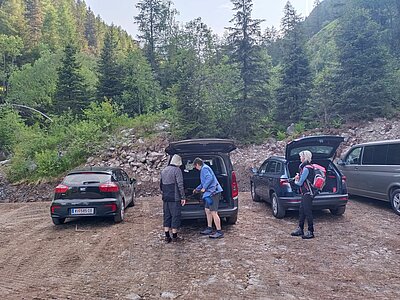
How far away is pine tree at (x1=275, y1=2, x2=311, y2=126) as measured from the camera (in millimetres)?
21109

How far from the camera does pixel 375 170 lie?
30.0 ft

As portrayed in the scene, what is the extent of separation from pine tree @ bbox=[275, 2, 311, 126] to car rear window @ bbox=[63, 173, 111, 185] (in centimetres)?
1539

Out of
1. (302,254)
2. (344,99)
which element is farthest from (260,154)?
(302,254)

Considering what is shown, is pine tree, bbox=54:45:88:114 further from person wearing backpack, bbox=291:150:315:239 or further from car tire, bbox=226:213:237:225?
person wearing backpack, bbox=291:150:315:239

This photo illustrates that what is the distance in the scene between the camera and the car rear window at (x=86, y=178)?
8.07 m

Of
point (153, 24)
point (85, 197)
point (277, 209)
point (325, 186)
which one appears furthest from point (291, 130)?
point (153, 24)

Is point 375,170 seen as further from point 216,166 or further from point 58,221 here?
point 58,221

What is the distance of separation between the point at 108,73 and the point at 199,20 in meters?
18.7

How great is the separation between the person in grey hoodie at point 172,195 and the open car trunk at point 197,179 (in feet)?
2.10

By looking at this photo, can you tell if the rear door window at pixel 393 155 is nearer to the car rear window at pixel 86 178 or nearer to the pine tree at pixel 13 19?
the car rear window at pixel 86 178

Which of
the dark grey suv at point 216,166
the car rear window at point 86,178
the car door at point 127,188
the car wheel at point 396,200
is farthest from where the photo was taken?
the car door at point 127,188

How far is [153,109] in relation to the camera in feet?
88.9

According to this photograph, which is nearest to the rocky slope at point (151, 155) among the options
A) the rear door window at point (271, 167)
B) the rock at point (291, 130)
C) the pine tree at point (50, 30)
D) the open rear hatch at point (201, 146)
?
the rock at point (291, 130)

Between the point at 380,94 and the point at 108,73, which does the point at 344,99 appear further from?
the point at 108,73
